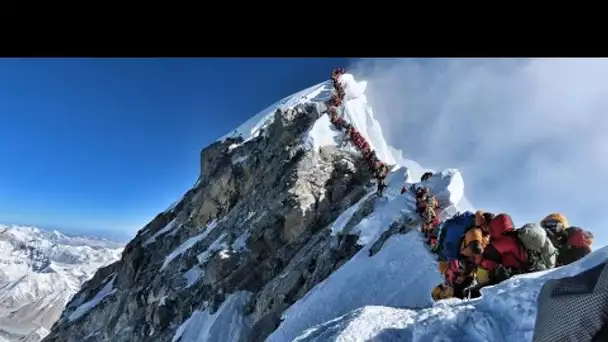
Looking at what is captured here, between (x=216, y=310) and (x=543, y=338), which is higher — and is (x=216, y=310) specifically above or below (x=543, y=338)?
above

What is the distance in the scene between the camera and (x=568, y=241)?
10.3m

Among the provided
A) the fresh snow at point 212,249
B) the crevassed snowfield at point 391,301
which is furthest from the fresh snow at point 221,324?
the fresh snow at point 212,249

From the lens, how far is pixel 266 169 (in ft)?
121

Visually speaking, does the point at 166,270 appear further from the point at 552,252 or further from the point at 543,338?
the point at 543,338

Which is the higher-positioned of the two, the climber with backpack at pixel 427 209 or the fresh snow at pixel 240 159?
the fresh snow at pixel 240 159

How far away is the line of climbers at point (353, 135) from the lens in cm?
2684

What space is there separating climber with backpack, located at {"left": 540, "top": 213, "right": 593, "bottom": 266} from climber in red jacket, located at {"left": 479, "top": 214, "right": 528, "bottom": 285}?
93 cm

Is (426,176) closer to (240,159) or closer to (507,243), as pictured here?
(507,243)

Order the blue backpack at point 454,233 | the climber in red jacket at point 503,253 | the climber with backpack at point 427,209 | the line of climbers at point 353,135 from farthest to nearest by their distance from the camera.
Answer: the line of climbers at point 353,135 < the climber with backpack at point 427,209 < the blue backpack at point 454,233 < the climber in red jacket at point 503,253

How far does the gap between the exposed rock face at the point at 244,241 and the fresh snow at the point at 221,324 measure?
0.48 metres

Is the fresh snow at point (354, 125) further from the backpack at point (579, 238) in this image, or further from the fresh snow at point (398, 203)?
the backpack at point (579, 238)
